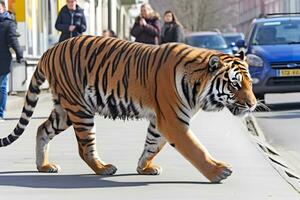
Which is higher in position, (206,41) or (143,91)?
(143,91)

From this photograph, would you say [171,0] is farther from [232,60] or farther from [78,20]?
[232,60]

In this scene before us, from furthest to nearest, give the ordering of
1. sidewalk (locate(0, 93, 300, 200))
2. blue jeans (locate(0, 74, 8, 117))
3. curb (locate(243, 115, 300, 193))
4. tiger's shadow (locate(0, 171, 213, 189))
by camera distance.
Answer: blue jeans (locate(0, 74, 8, 117)), curb (locate(243, 115, 300, 193)), tiger's shadow (locate(0, 171, 213, 189)), sidewalk (locate(0, 93, 300, 200))

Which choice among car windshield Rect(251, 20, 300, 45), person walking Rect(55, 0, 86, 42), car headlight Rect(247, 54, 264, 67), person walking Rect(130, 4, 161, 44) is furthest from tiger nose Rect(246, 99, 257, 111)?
car windshield Rect(251, 20, 300, 45)

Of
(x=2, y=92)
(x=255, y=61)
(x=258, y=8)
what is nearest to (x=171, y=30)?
(x=255, y=61)

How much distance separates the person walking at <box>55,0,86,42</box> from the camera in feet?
46.3

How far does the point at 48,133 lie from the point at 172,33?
804cm

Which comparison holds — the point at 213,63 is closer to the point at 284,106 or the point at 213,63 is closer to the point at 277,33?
the point at 284,106

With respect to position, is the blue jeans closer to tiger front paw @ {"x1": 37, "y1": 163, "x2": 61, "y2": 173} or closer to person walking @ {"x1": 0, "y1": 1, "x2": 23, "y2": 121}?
person walking @ {"x1": 0, "y1": 1, "x2": 23, "y2": 121}

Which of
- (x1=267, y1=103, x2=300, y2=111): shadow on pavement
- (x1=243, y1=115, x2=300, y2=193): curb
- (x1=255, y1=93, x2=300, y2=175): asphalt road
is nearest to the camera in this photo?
(x1=243, y1=115, x2=300, y2=193): curb

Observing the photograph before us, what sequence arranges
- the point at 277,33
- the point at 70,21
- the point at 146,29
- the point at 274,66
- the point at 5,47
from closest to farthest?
the point at 5,47, the point at 70,21, the point at 146,29, the point at 274,66, the point at 277,33

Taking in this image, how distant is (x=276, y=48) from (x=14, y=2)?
18.2ft

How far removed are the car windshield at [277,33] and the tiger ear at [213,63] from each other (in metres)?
10.2

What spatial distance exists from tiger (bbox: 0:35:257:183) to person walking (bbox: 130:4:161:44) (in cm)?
729

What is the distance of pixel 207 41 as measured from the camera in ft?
93.3
